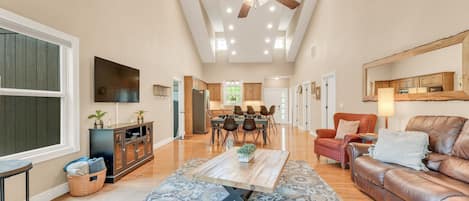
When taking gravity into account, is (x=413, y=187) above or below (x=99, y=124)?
below

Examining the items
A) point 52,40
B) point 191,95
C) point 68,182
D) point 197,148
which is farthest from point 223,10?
point 68,182

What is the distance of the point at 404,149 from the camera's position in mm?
2945

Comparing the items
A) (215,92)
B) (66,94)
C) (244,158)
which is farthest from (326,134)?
(215,92)

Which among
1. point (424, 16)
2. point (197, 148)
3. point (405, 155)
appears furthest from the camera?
point (197, 148)

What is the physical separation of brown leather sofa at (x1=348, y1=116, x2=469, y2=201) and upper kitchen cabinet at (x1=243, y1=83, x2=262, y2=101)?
29.0 feet

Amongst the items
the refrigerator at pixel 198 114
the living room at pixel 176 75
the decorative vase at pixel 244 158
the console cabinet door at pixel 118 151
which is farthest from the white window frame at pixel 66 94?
the refrigerator at pixel 198 114

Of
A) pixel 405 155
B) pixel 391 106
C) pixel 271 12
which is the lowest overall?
pixel 405 155

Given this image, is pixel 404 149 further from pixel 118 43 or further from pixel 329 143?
pixel 118 43

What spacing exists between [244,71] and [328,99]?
5.48m

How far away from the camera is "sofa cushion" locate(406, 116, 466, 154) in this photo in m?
2.78

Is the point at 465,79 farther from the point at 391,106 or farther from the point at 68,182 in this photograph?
the point at 68,182

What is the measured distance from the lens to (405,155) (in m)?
2.91

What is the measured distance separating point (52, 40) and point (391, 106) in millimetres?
4882

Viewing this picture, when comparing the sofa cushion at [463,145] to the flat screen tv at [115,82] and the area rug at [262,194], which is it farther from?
the flat screen tv at [115,82]
